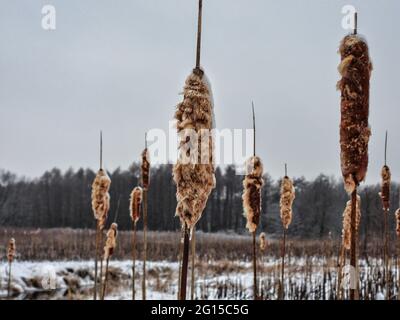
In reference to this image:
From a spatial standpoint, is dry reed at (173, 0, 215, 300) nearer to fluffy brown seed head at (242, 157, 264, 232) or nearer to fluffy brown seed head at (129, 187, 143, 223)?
fluffy brown seed head at (242, 157, 264, 232)

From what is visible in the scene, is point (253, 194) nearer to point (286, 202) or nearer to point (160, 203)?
point (286, 202)

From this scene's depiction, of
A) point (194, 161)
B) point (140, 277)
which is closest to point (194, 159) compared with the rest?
point (194, 161)

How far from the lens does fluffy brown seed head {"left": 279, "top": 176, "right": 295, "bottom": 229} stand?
2.58 metres

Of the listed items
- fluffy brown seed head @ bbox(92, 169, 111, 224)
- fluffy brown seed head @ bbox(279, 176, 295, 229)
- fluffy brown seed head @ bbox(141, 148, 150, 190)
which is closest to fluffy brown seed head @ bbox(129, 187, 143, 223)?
fluffy brown seed head @ bbox(141, 148, 150, 190)

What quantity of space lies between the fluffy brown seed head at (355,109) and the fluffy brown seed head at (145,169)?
1.50m

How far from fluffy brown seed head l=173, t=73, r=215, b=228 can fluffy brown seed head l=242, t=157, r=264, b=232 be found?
64 centimetres

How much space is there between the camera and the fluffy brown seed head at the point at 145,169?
2822 millimetres

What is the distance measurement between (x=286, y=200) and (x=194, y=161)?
1552 mm

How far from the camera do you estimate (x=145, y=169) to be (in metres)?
2.89

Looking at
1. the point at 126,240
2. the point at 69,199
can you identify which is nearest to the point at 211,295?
the point at 126,240

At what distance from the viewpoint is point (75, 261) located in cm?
1346

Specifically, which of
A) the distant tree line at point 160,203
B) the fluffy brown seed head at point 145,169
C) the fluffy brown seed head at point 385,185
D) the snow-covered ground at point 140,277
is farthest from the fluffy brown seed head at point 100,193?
the distant tree line at point 160,203
